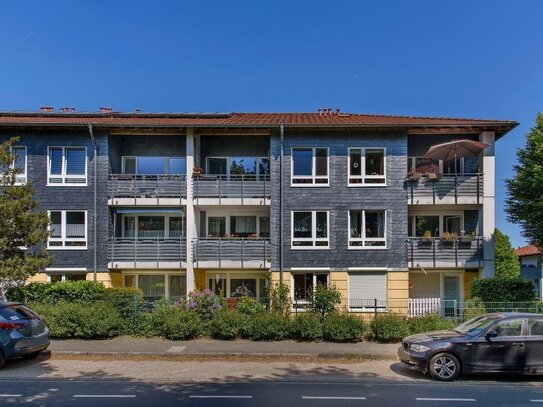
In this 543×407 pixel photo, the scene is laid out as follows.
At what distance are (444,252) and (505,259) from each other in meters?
10.5

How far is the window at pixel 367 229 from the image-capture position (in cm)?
1970

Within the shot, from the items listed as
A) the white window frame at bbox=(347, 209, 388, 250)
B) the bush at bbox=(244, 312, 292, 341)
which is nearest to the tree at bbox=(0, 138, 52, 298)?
the bush at bbox=(244, 312, 292, 341)

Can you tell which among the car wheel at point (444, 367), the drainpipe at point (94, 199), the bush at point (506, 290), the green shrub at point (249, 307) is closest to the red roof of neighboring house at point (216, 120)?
the drainpipe at point (94, 199)

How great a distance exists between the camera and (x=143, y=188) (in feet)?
65.7

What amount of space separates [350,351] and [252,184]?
31.9 feet

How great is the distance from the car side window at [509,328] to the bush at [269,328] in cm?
605

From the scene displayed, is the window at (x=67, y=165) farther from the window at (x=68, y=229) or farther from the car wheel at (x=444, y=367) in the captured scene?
the car wheel at (x=444, y=367)

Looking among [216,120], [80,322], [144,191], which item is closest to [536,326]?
[80,322]

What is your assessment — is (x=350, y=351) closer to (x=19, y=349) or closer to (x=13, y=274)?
(x=19, y=349)

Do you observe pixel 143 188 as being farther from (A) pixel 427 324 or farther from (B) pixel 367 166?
(A) pixel 427 324

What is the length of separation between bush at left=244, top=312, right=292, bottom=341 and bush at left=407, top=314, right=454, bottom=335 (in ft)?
12.6

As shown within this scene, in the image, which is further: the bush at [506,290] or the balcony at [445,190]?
the balcony at [445,190]

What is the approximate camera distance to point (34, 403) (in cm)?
791

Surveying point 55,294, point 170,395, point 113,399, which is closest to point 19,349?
point 113,399
